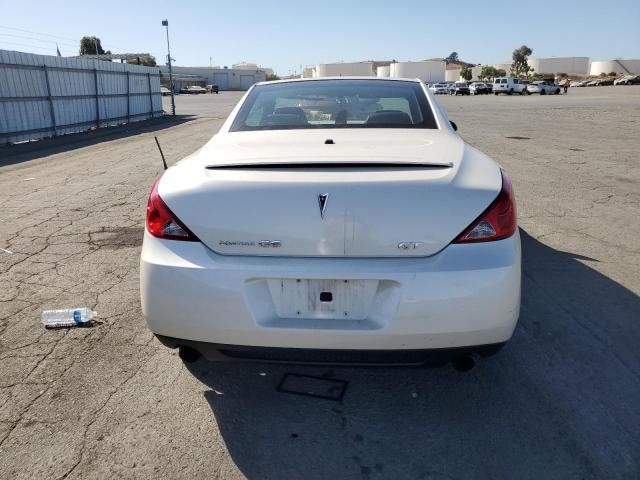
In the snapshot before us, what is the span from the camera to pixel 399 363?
2.21 m

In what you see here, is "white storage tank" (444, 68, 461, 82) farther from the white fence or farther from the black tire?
the black tire

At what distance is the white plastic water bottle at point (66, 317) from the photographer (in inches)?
134

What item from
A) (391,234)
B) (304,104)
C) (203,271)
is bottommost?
(203,271)

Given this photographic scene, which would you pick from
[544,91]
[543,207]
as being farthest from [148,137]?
[544,91]

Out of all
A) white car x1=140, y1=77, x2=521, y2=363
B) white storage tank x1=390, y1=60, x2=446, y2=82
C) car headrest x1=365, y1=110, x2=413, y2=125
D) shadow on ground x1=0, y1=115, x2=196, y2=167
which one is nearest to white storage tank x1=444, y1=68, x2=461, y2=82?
white storage tank x1=390, y1=60, x2=446, y2=82

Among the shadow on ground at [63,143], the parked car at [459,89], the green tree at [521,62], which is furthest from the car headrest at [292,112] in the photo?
the green tree at [521,62]

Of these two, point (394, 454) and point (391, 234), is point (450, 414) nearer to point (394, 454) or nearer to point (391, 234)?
point (394, 454)

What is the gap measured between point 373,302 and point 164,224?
39.7 inches

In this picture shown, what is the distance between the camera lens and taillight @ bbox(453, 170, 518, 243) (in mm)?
2155

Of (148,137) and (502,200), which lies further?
(148,137)

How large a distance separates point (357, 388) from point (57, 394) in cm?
158

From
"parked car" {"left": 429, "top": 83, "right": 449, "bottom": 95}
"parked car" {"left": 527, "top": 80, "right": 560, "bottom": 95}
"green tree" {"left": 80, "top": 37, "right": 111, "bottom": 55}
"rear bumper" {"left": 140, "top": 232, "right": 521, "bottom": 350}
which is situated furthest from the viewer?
"green tree" {"left": 80, "top": 37, "right": 111, "bottom": 55}

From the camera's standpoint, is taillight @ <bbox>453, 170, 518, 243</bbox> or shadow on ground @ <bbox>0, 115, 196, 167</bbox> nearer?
taillight @ <bbox>453, 170, 518, 243</bbox>

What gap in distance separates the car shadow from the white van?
5914 cm
